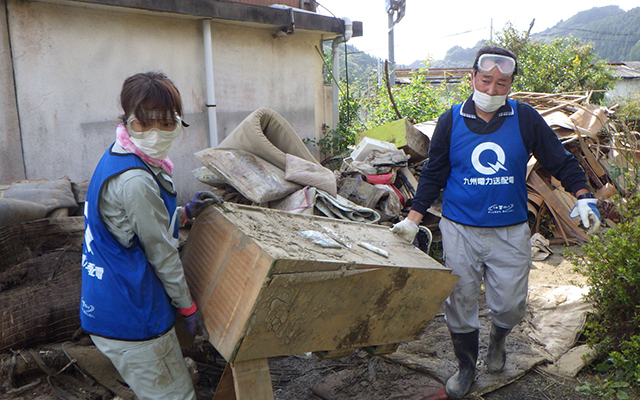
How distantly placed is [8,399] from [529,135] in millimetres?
3052

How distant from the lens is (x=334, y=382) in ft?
9.78

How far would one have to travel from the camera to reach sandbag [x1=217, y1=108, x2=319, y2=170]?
4.31 metres

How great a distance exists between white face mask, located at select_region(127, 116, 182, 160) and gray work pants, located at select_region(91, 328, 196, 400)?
0.74 metres

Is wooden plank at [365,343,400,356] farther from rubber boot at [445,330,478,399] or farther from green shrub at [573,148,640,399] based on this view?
green shrub at [573,148,640,399]

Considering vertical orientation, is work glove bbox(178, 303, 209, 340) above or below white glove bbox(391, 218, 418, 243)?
below

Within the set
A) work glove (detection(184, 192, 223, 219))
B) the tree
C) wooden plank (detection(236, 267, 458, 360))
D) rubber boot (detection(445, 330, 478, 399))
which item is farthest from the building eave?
the tree

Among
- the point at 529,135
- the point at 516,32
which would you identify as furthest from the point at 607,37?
Answer: the point at 529,135

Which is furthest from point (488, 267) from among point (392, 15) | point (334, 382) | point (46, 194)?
point (392, 15)

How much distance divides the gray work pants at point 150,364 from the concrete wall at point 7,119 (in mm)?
3478

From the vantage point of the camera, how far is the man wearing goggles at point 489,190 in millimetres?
2736

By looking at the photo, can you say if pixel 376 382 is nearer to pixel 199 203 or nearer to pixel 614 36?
pixel 199 203

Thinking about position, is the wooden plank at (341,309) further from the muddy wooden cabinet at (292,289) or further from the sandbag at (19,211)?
the sandbag at (19,211)

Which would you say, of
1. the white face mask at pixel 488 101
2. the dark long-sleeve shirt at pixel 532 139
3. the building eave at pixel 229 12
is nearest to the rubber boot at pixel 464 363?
the dark long-sleeve shirt at pixel 532 139

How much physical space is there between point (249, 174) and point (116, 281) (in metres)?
2.38
